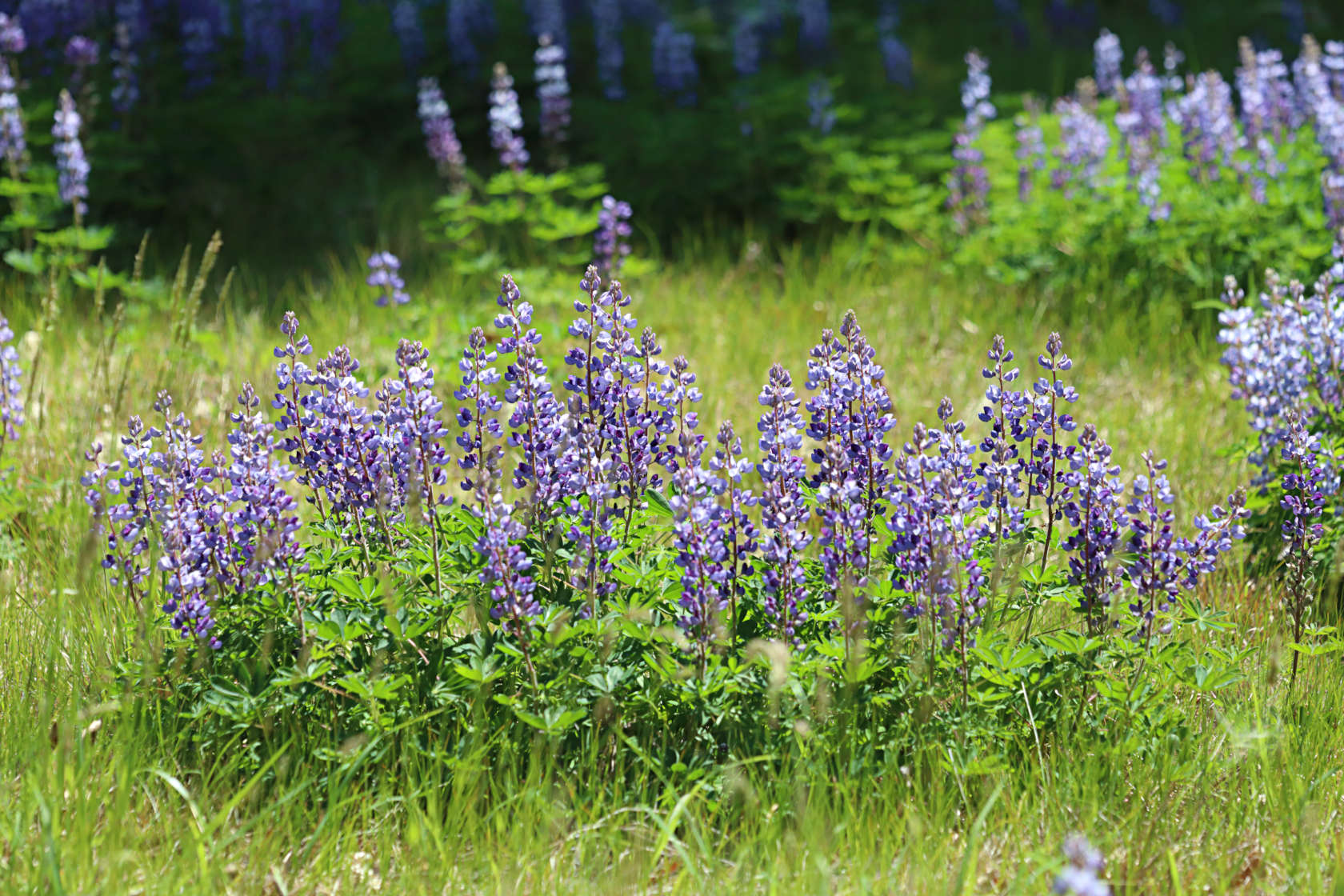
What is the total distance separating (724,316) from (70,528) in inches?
116

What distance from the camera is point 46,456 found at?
3936 millimetres

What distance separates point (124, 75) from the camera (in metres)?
6.58

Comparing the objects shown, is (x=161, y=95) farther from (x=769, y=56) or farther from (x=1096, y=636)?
(x=1096, y=636)

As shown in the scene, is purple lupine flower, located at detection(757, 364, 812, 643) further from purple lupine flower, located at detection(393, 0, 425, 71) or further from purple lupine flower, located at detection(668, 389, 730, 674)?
purple lupine flower, located at detection(393, 0, 425, 71)

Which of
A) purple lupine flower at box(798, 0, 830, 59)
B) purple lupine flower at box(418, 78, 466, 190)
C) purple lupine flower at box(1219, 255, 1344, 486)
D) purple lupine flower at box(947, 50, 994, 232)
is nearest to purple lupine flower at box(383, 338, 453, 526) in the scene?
purple lupine flower at box(1219, 255, 1344, 486)

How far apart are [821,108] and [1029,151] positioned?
4.25 ft

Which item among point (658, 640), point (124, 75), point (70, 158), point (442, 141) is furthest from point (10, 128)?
point (658, 640)

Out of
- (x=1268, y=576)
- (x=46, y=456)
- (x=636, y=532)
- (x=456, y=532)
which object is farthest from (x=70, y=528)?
(x=1268, y=576)

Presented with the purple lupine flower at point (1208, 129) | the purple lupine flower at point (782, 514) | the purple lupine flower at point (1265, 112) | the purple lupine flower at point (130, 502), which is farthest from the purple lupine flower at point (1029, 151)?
the purple lupine flower at point (130, 502)

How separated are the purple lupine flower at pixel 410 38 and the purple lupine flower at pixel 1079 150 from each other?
182 inches

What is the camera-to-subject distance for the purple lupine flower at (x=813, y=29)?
938 cm

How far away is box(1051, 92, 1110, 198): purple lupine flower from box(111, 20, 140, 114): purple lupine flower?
500 centimetres

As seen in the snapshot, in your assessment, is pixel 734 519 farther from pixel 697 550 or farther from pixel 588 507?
pixel 588 507

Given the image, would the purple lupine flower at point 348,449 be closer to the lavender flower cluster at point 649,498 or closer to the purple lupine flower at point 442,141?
the lavender flower cluster at point 649,498
